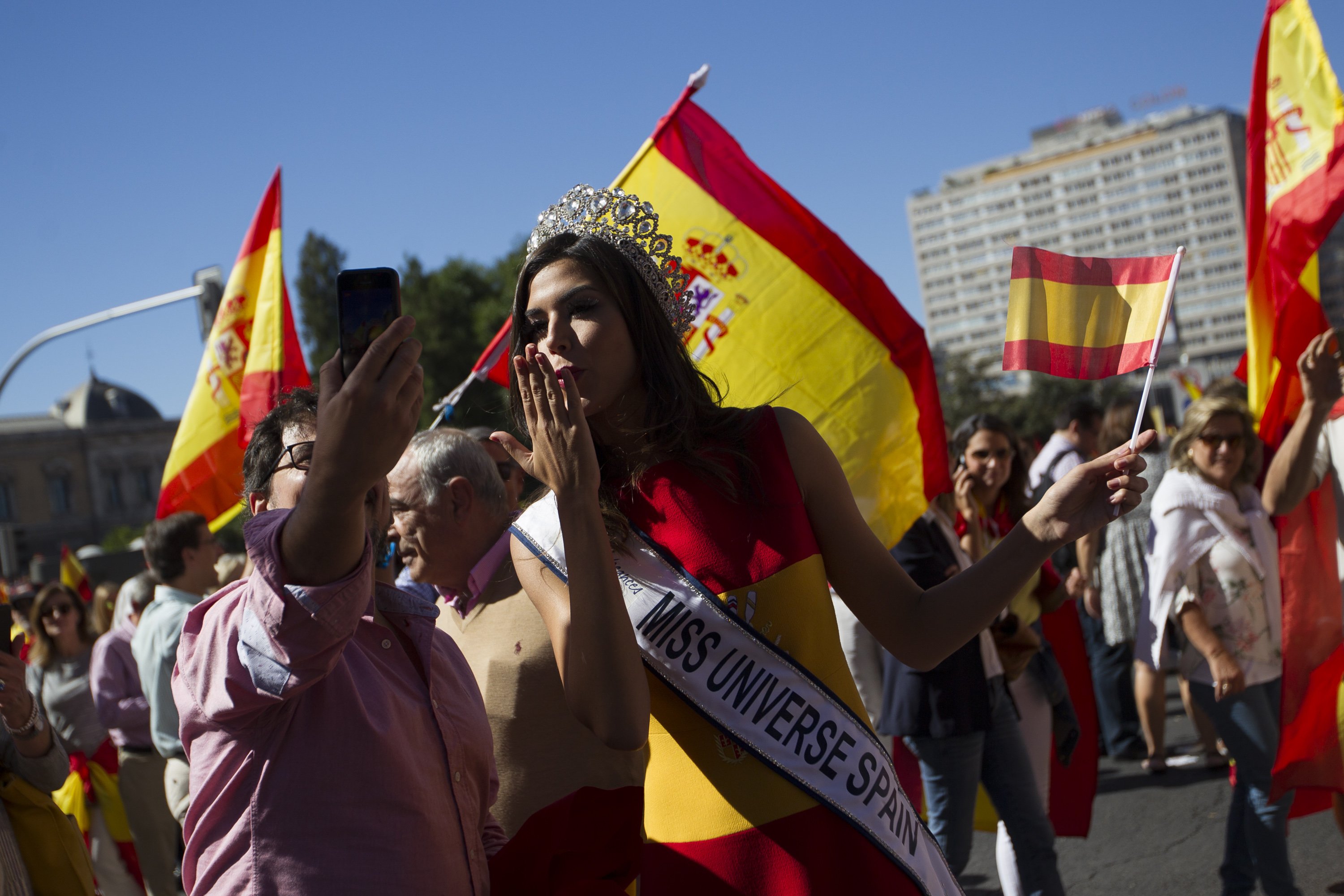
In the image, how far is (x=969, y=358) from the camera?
7062cm

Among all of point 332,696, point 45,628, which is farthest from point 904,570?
point 45,628

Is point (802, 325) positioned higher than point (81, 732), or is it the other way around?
point (802, 325)

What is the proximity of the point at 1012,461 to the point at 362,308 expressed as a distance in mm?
4008

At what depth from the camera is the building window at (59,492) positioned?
81.5 metres

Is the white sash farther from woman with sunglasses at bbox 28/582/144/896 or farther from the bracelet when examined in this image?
woman with sunglasses at bbox 28/582/144/896

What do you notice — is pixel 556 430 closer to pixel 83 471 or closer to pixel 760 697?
pixel 760 697

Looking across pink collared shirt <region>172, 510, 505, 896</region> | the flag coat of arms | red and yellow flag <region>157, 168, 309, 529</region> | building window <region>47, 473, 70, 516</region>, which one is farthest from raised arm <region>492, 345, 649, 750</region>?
building window <region>47, 473, 70, 516</region>

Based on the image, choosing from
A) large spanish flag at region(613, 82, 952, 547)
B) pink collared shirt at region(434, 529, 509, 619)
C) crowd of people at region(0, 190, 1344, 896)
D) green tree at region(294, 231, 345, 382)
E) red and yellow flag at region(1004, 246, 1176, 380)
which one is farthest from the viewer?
green tree at region(294, 231, 345, 382)

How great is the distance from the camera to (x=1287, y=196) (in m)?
4.18

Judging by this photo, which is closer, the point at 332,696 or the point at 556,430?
the point at 332,696

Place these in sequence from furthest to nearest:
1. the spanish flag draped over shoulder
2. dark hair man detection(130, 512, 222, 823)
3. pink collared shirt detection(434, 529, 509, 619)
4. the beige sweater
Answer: dark hair man detection(130, 512, 222, 823) → the spanish flag draped over shoulder → pink collared shirt detection(434, 529, 509, 619) → the beige sweater

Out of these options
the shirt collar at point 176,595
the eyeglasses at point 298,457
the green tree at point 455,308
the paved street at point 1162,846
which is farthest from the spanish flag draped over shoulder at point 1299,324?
the green tree at point 455,308

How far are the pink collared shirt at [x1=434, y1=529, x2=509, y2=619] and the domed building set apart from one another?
81.8 metres

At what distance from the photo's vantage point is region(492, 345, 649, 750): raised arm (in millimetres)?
1736
